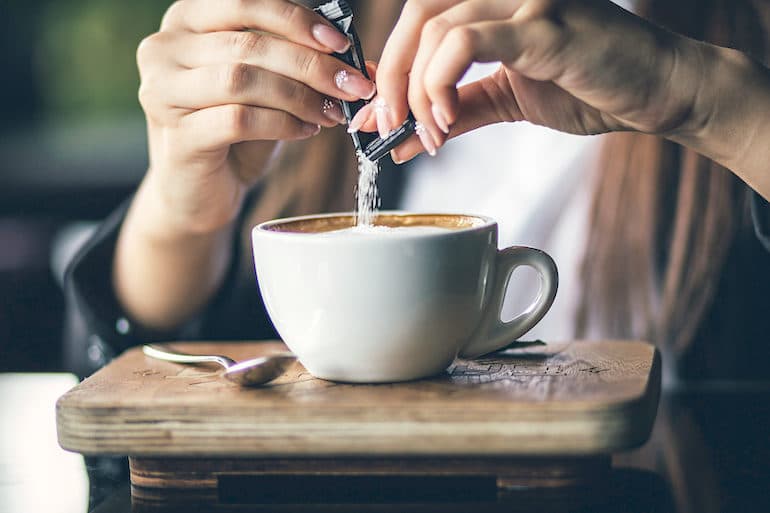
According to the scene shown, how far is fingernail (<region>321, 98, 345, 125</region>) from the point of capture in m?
0.81

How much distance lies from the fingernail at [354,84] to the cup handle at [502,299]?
0.19m

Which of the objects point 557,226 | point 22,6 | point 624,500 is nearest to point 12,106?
point 22,6

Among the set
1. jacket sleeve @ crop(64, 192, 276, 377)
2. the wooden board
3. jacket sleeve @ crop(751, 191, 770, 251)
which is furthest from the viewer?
jacket sleeve @ crop(64, 192, 276, 377)

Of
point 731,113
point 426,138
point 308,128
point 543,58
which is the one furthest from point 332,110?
point 731,113

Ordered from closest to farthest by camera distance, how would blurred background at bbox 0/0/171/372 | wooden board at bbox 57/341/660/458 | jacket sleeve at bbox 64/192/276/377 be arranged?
wooden board at bbox 57/341/660/458, jacket sleeve at bbox 64/192/276/377, blurred background at bbox 0/0/171/372

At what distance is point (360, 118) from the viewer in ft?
2.51

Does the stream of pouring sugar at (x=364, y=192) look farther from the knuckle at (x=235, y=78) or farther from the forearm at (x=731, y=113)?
the forearm at (x=731, y=113)

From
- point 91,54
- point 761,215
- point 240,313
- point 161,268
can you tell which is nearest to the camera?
point 761,215

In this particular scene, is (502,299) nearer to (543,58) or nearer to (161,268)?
(543,58)

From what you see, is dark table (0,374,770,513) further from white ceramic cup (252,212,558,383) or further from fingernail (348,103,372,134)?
fingernail (348,103,372,134)

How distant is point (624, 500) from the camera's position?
626mm

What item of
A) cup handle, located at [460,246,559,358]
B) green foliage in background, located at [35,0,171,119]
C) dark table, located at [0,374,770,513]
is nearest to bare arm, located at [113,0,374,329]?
cup handle, located at [460,246,559,358]

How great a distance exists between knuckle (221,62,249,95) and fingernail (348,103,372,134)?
0.12 metres

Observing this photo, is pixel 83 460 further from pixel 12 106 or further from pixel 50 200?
pixel 12 106
